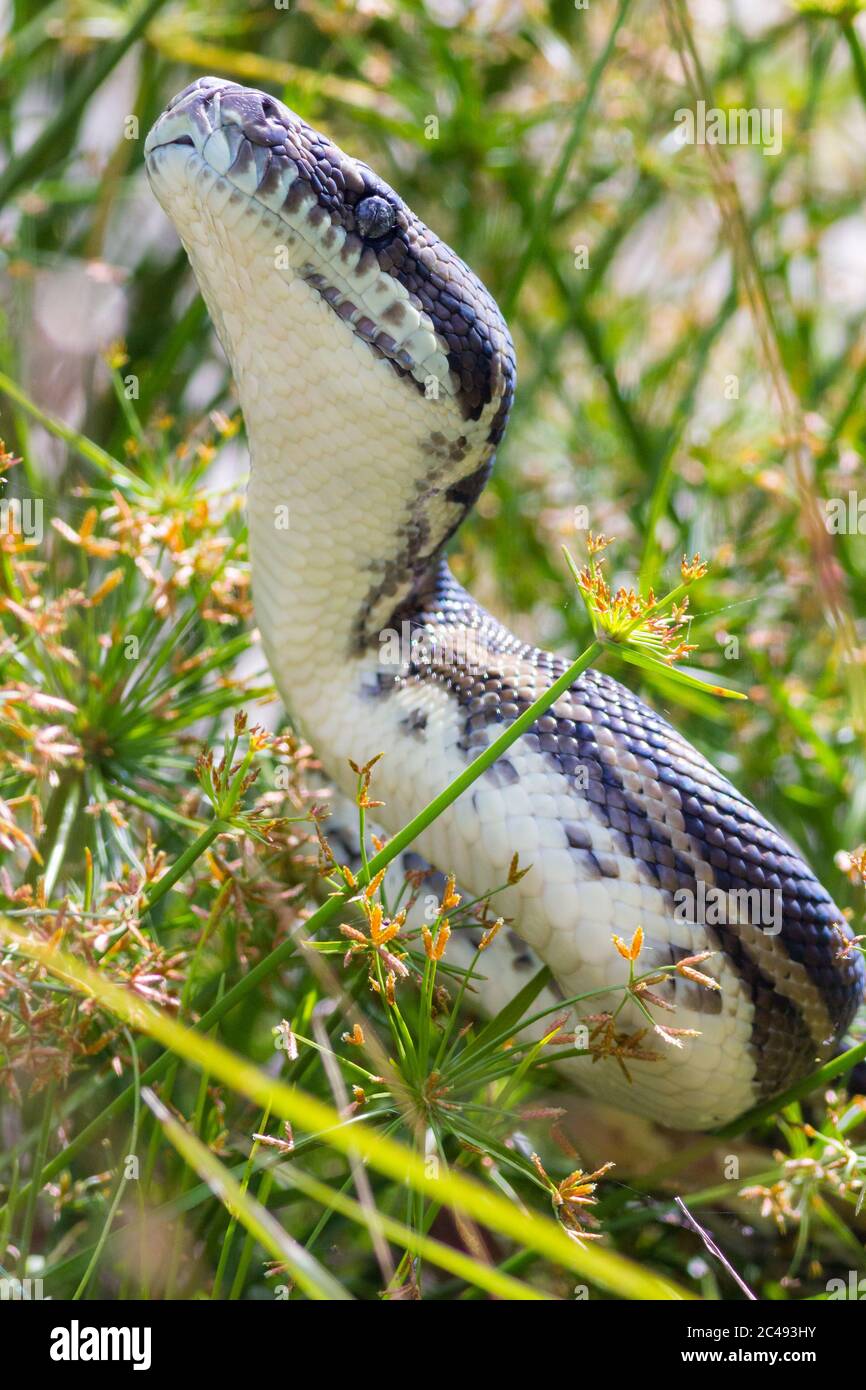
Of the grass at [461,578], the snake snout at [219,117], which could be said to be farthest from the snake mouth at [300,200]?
the grass at [461,578]

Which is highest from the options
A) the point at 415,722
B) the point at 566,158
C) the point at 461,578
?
the point at 566,158

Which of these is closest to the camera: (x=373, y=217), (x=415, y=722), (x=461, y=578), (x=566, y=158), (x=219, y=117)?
(x=219, y=117)

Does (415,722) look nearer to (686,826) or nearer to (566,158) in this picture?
(686,826)

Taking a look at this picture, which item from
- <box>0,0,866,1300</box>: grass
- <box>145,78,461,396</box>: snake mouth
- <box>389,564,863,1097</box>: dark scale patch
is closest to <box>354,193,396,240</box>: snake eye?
<box>145,78,461,396</box>: snake mouth

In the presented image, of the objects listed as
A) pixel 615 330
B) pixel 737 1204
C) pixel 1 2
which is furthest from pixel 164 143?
pixel 1 2

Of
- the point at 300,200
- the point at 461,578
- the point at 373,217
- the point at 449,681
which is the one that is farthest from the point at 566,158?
the point at 449,681

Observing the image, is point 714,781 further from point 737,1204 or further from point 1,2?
point 1,2
